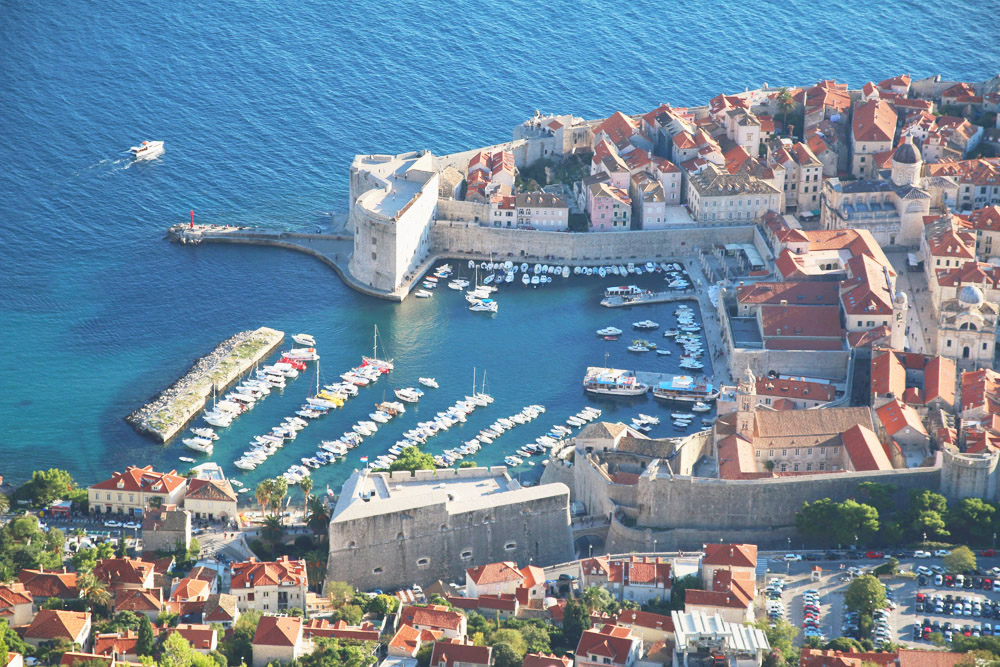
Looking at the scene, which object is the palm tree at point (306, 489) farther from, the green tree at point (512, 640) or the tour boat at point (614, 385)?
the tour boat at point (614, 385)

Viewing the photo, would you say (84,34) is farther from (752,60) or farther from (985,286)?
(985,286)

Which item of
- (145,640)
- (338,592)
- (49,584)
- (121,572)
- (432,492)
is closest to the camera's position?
(145,640)

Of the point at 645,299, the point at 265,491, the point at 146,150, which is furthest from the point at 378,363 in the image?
the point at 146,150

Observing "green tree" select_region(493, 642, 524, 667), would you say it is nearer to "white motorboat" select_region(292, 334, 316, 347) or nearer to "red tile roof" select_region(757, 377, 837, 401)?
"red tile roof" select_region(757, 377, 837, 401)

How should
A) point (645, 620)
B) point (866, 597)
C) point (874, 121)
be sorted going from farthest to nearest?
point (874, 121) → point (866, 597) → point (645, 620)

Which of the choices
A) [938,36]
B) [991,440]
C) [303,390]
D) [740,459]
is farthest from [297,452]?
[938,36]

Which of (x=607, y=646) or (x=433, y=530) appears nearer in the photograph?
(x=607, y=646)

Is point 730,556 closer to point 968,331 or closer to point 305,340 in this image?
point 968,331
